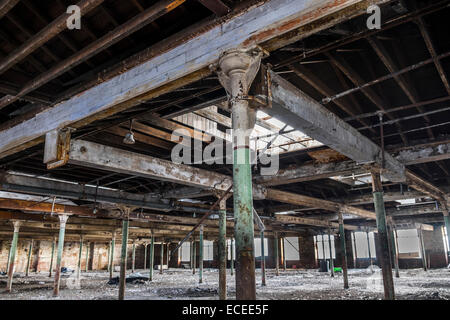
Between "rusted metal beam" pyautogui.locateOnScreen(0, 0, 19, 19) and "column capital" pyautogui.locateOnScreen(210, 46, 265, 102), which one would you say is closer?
"column capital" pyautogui.locateOnScreen(210, 46, 265, 102)

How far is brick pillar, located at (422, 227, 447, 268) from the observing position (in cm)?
2637

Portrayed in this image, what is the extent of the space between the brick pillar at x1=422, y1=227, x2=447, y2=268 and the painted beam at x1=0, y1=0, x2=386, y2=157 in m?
29.0

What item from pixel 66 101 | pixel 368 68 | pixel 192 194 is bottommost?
pixel 192 194

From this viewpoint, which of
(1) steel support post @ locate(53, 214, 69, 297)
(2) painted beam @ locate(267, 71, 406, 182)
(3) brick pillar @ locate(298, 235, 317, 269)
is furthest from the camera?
(3) brick pillar @ locate(298, 235, 317, 269)

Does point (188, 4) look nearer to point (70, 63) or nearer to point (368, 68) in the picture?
point (70, 63)

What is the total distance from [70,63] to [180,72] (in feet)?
5.83

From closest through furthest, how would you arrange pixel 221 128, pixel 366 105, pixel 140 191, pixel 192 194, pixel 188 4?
pixel 188 4
pixel 366 105
pixel 221 128
pixel 192 194
pixel 140 191

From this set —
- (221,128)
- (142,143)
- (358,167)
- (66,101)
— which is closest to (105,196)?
(142,143)

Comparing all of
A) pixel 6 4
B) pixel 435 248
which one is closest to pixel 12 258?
pixel 6 4

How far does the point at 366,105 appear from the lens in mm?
6727

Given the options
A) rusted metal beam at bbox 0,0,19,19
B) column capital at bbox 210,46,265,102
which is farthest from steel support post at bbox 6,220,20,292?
column capital at bbox 210,46,265,102

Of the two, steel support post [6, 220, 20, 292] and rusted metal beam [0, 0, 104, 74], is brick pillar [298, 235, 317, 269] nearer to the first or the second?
steel support post [6, 220, 20, 292]

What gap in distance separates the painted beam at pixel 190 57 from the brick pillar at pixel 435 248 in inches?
1143

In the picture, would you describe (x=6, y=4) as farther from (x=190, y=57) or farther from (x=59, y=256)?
(x=59, y=256)
